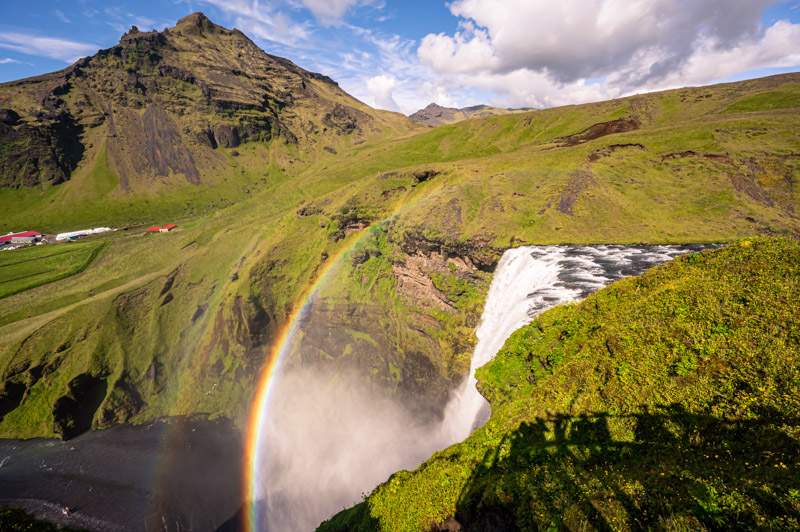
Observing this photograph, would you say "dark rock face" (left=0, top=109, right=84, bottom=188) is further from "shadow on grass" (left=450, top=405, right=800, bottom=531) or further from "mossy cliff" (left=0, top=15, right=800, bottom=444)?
"shadow on grass" (left=450, top=405, right=800, bottom=531)

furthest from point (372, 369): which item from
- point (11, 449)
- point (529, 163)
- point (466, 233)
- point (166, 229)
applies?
point (166, 229)

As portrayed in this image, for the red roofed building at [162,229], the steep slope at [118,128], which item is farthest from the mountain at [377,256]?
the steep slope at [118,128]

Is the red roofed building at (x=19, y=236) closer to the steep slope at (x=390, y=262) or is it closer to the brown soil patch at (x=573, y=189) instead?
the steep slope at (x=390, y=262)

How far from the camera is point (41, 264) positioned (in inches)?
3617

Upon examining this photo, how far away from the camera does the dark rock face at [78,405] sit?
177ft

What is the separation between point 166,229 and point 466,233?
12007cm

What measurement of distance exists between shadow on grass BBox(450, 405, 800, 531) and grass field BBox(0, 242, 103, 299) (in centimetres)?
11209

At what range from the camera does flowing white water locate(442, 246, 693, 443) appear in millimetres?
25547

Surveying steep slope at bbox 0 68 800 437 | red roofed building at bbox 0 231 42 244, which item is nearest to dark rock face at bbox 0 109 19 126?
red roofed building at bbox 0 231 42 244

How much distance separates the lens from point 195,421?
56438 mm

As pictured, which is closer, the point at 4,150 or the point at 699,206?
the point at 699,206

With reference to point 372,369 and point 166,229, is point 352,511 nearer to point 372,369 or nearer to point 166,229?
point 372,369

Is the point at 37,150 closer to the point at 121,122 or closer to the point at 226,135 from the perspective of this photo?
the point at 121,122

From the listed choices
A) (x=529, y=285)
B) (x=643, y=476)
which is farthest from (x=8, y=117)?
(x=643, y=476)
